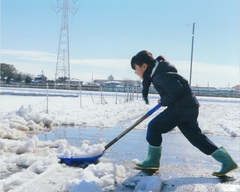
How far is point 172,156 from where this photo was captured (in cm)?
548

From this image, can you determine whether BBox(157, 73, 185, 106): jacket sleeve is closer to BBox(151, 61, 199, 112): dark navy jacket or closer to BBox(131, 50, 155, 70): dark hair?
BBox(151, 61, 199, 112): dark navy jacket

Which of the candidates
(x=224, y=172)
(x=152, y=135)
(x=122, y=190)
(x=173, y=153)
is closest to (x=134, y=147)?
(x=173, y=153)

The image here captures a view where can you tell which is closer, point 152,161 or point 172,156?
point 152,161

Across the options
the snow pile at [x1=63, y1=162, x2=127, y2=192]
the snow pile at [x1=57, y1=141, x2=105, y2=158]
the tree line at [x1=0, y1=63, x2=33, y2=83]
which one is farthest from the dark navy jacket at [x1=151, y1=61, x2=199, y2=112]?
the tree line at [x1=0, y1=63, x2=33, y2=83]

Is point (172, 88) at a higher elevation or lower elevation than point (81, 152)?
higher

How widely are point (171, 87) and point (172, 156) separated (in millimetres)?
1644

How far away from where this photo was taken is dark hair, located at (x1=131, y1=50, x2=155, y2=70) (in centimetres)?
444

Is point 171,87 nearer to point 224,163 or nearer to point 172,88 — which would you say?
point 172,88

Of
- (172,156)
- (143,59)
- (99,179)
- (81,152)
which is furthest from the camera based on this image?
(172,156)

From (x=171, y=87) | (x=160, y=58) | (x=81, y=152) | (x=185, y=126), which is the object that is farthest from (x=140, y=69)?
(x=81, y=152)

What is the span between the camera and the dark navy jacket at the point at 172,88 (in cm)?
420

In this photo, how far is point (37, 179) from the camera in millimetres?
3582

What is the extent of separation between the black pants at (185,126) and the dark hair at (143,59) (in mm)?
610

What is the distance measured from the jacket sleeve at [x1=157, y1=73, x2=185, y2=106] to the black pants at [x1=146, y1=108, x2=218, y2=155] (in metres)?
0.17
